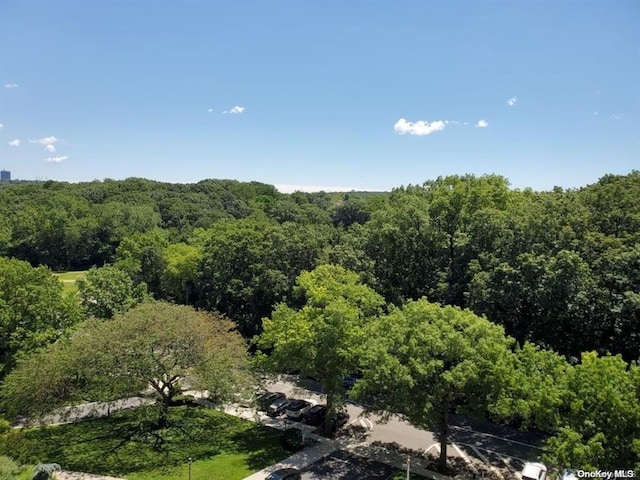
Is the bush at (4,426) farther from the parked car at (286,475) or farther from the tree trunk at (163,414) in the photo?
the parked car at (286,475)

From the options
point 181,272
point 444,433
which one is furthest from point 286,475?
point 181,272

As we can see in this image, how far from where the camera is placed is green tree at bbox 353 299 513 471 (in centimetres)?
1872

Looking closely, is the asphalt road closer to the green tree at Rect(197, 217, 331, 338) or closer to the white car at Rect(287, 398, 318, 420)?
the white car at Rect(287, 398, 318, 420)

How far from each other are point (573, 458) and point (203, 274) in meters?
33.8

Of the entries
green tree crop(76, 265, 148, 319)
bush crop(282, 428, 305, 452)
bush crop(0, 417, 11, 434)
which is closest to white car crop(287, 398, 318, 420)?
bush crop(282, 428, 305, 452)

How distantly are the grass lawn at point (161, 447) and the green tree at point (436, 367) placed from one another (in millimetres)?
6943

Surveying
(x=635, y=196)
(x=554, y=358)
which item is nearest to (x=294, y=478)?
(x=554, y=358)

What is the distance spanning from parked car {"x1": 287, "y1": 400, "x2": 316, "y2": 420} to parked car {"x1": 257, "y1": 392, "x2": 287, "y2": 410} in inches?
48.6

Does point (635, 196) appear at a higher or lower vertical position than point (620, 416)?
higher

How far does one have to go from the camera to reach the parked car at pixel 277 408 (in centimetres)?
2711

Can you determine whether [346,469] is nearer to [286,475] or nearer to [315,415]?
[286,475]

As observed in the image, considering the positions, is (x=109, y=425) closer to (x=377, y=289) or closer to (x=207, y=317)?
(x=207, y=317)

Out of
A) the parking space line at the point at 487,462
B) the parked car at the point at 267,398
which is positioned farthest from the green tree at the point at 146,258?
the parking space line at the point at 487,462

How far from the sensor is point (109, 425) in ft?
85.8
